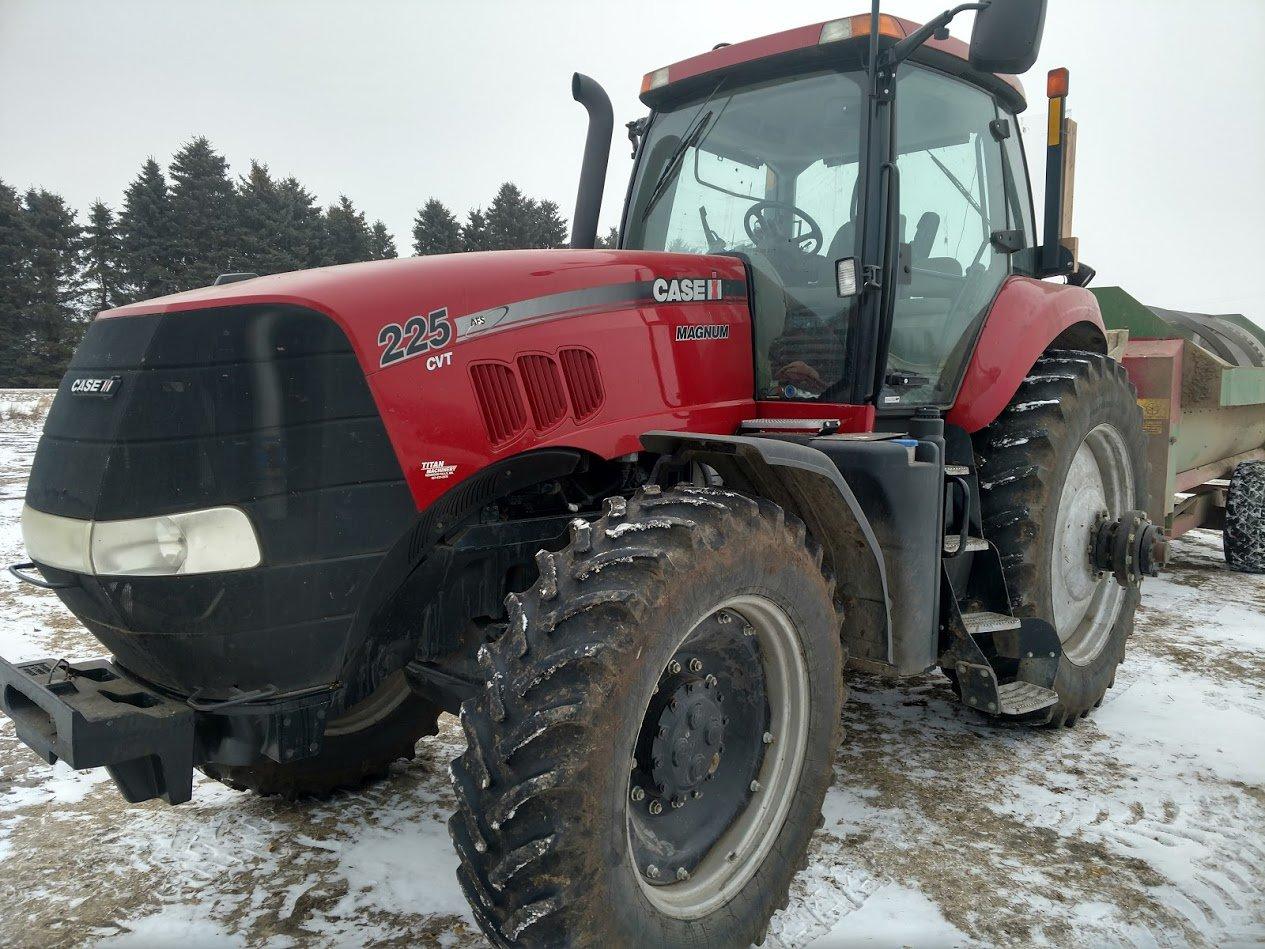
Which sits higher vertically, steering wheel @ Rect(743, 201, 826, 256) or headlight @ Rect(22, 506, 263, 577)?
steering wheel @ Rect(743, 201, 826, 256)

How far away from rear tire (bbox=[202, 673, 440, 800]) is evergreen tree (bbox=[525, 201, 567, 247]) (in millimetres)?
45285

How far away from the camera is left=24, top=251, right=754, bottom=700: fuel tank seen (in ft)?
6.35

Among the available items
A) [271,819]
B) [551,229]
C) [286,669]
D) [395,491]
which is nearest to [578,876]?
[286,669]

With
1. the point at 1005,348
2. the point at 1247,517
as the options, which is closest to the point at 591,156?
the point at 1005,348

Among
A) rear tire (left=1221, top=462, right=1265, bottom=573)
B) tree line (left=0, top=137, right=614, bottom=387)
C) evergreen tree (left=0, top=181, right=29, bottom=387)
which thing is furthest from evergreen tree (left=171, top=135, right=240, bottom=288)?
rear tire (left=1221, top=462, right=1265, bottom=573)

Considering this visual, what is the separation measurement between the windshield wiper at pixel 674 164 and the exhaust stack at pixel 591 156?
0.61 feet

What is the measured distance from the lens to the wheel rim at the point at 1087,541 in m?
3.80

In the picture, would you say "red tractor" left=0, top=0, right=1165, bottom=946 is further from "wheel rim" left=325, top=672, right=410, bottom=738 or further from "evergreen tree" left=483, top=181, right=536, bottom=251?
"evergreen tree" left=483, top=181, right=536, bottom=251

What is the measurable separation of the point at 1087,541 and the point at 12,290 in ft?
145

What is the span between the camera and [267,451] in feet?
6.40

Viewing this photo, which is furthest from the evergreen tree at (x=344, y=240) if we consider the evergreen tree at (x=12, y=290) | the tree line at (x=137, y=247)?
the evergreen tree at (x=12, y=290)

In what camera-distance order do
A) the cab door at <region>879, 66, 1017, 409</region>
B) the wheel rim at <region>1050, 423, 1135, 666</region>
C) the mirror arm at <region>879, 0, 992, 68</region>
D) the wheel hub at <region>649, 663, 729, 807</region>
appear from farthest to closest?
1. the wheel rim at <region>1050, 423, 1135, 666</region>
2. the cab door at <region>879, 66, 1017, 409</region>
3. the mirror arm at <region>879, 0, 992, 68</region>
4. the wheel hub at <region>649, 663, 729, 807</region>

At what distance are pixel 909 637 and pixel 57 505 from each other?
7.52 ft

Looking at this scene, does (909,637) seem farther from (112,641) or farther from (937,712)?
(112,641)
